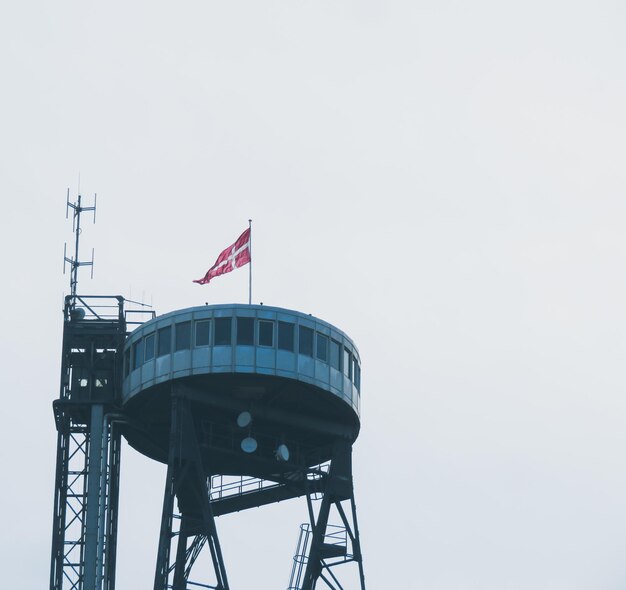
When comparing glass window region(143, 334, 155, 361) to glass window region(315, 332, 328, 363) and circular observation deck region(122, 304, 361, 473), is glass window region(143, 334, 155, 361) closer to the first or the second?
circular observation deck region(122, 304, 361, 473)

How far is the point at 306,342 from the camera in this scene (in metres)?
116

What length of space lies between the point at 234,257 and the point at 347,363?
8524mm

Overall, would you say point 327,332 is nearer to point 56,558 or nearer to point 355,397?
point 355,397

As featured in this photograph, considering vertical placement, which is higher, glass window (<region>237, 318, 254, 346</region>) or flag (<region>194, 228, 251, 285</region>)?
flag (<region>194, 228, 251, 285</region>)

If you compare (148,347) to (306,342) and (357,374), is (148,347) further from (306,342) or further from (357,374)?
(357,374)

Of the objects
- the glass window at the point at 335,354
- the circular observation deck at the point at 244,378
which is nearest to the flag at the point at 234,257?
the circular observation deck at the point at 244,378

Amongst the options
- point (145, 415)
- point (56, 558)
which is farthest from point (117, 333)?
point (56, 558)

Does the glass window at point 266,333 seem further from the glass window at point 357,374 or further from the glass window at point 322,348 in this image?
the glass window at point 357,374

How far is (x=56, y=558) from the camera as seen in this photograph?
116875 mm

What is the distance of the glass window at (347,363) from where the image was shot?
11808 centimetres

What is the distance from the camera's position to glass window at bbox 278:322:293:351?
4542 inches

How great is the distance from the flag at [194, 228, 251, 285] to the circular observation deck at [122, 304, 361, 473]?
3663mm

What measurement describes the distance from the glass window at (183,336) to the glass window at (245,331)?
265 cm

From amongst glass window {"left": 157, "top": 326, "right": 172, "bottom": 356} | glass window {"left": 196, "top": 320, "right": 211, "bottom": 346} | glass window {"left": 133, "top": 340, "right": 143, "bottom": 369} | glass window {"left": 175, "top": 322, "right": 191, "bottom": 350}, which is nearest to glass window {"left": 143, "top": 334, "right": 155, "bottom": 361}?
glass window {"left": 133, "top": 340, "right": 143, "bottom": 369}
